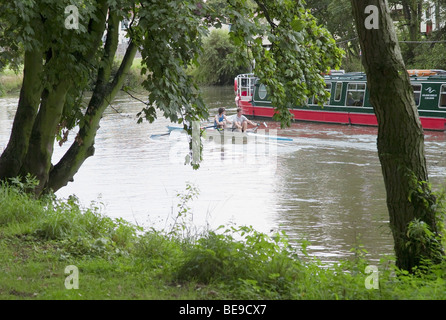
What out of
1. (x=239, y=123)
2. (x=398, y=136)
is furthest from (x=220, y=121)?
(x=398, y=136)

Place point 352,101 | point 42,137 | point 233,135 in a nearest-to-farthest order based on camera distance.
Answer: point 42,137
point 233,135
point 352,101

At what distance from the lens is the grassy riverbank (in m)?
5.52

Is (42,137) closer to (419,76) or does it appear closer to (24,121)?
(24,121)

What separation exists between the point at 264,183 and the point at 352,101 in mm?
13542

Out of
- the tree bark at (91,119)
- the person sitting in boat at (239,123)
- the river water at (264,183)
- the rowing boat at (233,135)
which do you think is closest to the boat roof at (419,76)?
the river water at (264,183)

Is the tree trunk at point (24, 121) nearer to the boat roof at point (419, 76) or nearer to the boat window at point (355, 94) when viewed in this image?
the boat roof at point (419, 76)

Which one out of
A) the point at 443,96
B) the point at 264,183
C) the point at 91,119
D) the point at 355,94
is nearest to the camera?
the point at 91,119

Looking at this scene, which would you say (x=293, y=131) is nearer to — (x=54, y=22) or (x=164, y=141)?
(x=164, y=141)

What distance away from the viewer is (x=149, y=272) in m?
6.47

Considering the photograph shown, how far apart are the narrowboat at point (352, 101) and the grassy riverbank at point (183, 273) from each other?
61.0 ft

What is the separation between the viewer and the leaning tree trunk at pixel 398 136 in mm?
6465

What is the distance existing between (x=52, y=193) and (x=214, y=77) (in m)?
54.9

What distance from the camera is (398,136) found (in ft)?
21.5
